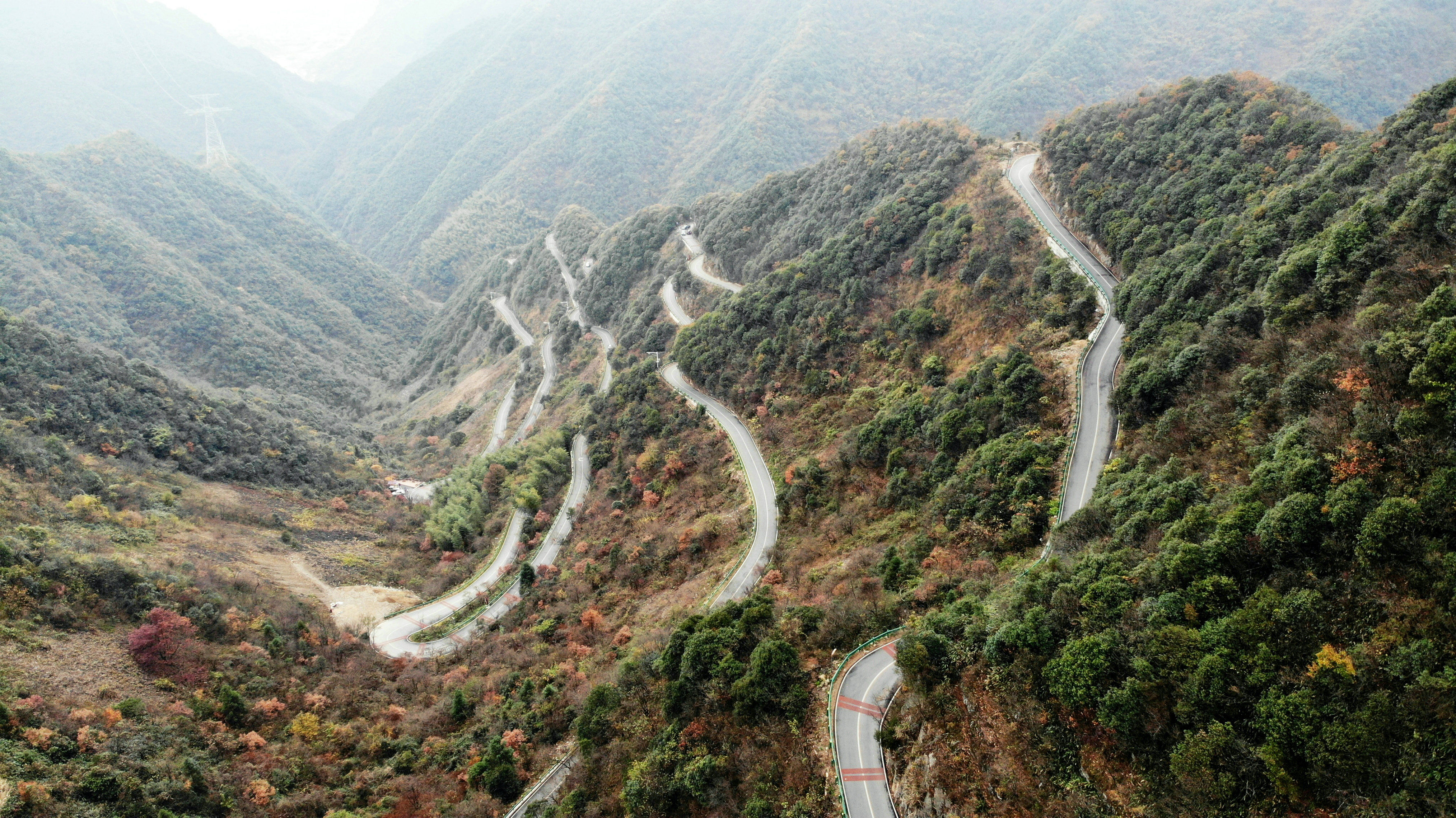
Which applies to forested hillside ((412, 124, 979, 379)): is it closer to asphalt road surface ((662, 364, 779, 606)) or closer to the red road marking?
asphalt road surface ((662, 364, 779, 606))

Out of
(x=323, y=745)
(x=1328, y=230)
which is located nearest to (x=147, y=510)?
(x=323, y=745)

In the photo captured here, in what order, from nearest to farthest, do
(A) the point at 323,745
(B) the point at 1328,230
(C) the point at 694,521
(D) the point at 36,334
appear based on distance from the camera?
(B) the point at 1328,230 < (A) the point at 323,745 < (C) the point at 694,521 < (D) the point at 36,334

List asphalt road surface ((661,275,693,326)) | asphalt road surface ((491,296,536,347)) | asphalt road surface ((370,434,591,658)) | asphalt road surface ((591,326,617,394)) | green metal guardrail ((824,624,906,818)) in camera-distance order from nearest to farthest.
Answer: green metal guardrail ((824,624,906,818)) < asphalt road surface ((370,434,591,658)) < asphalt road surface ((591,326,617,394)) < asphalt road surface ((661,275,693,326)) < asphalt road surface ((491,296,536,347))

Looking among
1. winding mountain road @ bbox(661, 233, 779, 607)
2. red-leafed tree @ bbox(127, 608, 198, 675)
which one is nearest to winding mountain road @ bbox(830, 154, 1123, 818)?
winding mountain road @ bbox(661, 233, 779, 607)

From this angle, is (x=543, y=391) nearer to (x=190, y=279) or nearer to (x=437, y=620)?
(x=437, y=620)

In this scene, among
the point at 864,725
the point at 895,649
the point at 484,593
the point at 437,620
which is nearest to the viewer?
the point at 864,725

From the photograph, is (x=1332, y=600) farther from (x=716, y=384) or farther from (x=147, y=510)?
(x=147, y=510)

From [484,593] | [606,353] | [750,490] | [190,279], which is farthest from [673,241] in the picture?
[190,279]
